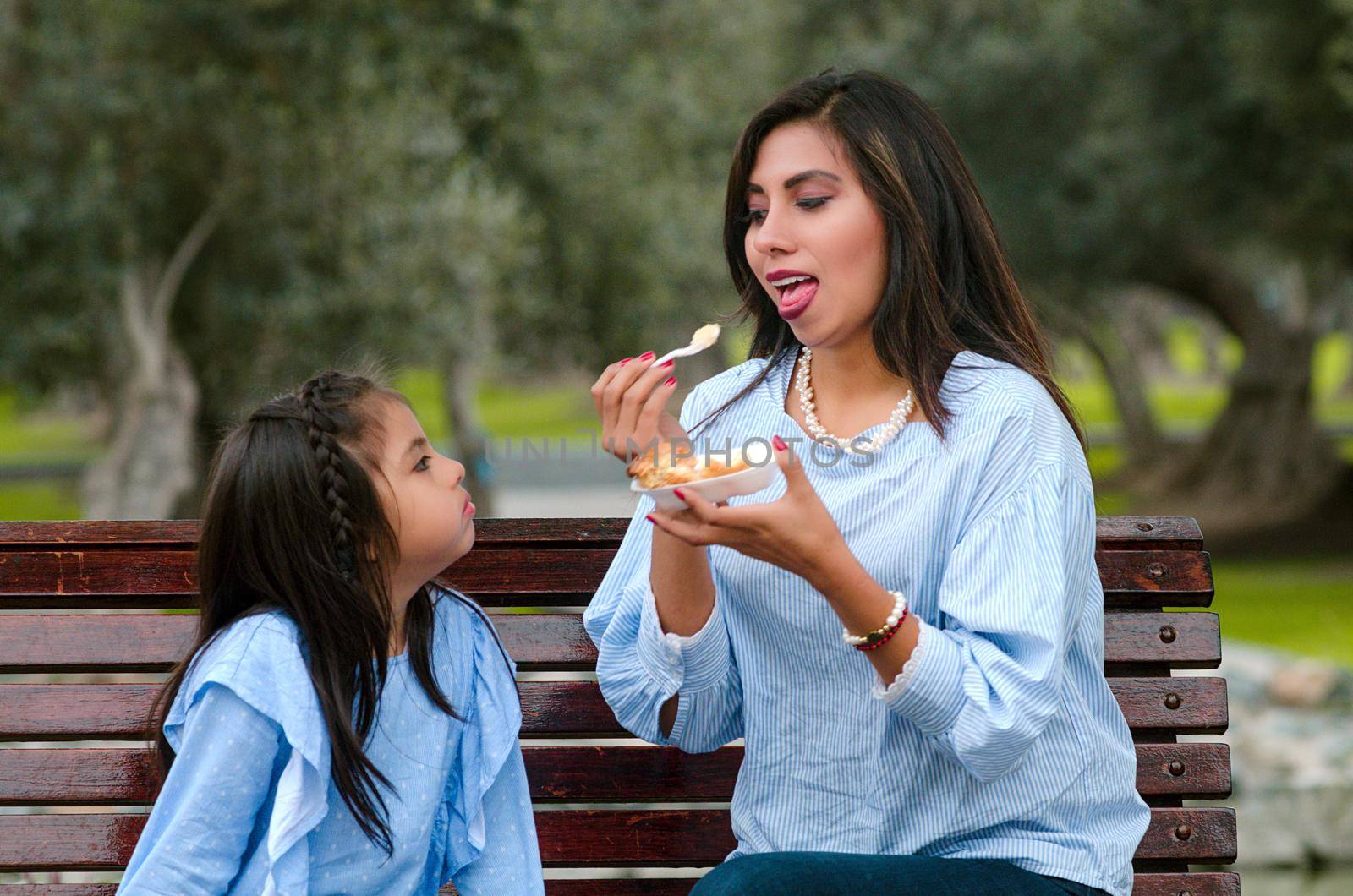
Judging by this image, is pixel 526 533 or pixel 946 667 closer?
pixel 946 667

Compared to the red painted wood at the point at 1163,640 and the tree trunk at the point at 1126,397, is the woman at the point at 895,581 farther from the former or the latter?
the tree trunk at the point at 1126,397

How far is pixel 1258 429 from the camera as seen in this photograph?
55.5ft

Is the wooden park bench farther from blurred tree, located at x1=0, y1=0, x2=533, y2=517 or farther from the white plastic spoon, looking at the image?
blurred tree, located at x1=0, y1=0, x2=533, y2=517

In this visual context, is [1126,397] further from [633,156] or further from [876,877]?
[876,877]

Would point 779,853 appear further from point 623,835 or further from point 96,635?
point 96,635

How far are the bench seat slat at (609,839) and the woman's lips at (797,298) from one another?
2.99 ft

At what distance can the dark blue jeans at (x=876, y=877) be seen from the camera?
1.85 m

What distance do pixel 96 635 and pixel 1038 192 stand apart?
1286 centimetres

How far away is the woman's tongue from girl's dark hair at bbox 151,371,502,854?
592 millimetres

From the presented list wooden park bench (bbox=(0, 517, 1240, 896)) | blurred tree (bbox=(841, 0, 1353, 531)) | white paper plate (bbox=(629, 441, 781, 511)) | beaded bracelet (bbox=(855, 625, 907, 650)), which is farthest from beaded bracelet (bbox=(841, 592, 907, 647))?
blurred tree (bbox=(841, 0, 1353, 531))

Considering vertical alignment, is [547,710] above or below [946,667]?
below

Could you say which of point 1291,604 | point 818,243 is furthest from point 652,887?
point 1291,604

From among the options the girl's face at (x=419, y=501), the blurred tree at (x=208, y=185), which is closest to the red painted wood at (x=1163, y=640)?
the girl's face at (x=419, y=501)

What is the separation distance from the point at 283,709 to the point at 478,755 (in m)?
0.34
